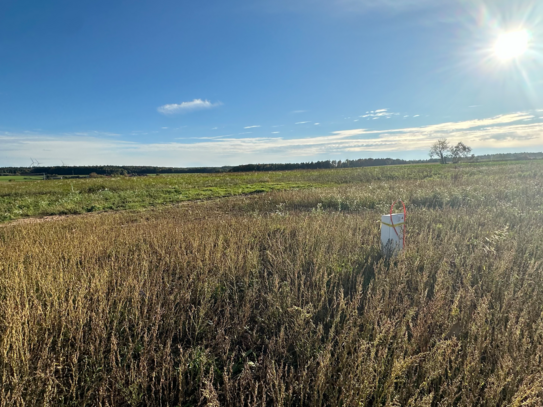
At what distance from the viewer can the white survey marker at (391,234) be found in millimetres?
4875

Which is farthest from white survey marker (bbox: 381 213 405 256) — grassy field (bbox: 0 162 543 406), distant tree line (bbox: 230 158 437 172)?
distant tree line (bbox: 230 158 437 172)

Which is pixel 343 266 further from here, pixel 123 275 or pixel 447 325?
pixel 123 275

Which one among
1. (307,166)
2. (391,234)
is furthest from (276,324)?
(307,166)

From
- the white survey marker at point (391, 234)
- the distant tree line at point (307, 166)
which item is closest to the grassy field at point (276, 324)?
the white survey marker at point (391, 234)

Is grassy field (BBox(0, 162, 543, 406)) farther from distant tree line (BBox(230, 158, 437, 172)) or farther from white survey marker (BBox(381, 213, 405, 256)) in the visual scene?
distant tree line (BBox(230, 158, 437, 172))

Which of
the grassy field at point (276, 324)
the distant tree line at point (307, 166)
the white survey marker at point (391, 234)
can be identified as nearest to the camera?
the grassy field at point (276, 324)

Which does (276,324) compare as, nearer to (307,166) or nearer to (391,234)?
(391,234)

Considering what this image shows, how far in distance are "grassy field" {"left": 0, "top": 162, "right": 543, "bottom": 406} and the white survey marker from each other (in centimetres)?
24

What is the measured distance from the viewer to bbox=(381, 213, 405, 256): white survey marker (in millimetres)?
4875

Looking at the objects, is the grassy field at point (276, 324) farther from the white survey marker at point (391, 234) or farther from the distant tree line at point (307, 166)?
the distant tree line at point (307, 166)

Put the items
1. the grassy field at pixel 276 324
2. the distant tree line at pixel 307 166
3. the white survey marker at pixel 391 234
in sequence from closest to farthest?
the grassy field at pixel 276 324 < the white survey marker at pixel 391 234 < the distant tree line at pixel 307 166

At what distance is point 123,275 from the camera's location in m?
4.17

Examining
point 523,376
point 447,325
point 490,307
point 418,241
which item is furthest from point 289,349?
point 418,241

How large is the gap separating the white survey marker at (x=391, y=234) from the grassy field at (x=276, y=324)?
0.24 meters
